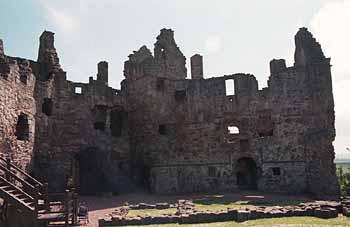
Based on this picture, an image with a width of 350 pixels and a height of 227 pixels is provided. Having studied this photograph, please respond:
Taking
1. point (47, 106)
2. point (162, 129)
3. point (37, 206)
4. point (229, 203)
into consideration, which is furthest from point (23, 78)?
point (229, 203)

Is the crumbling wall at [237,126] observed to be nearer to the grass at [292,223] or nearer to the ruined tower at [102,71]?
the ruined tower at [102,71]

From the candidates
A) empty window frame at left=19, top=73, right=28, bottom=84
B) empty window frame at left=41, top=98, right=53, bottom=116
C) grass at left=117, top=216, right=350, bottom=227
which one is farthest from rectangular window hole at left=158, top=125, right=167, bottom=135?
grass at left=117, top=216, right=350, bottom=227

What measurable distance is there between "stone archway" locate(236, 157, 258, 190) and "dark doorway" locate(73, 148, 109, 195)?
9937mm

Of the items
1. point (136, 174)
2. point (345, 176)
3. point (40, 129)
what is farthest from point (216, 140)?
point (345, 176)

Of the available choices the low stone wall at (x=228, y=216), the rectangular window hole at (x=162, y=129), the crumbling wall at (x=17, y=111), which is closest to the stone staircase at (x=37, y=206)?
the low stone wall at (x=228, y=216)

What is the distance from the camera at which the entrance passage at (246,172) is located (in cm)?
2762

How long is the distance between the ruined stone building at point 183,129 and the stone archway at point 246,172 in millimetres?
76

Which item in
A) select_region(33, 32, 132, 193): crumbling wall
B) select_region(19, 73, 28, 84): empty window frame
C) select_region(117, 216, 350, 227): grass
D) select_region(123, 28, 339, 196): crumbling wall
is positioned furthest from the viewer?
select_region(123, 28, 339, 196): crumbling wall

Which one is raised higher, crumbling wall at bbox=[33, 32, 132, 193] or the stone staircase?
crumbling wall at bbox=[33, 32, 132, 193]

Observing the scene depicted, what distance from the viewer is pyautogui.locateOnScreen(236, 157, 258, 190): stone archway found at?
27.5 metres

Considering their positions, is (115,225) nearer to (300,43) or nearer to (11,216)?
(11,216)

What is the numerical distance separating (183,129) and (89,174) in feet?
24.4

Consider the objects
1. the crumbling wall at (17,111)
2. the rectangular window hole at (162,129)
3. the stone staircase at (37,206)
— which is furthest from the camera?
the rectangular window hole at (162,129)

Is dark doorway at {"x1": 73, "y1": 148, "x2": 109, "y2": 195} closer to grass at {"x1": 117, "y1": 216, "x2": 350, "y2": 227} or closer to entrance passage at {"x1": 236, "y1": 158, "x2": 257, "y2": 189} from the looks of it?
entrance passage at {"x1": 236, "y1": 158, "x2": 257, "y2": 189}
